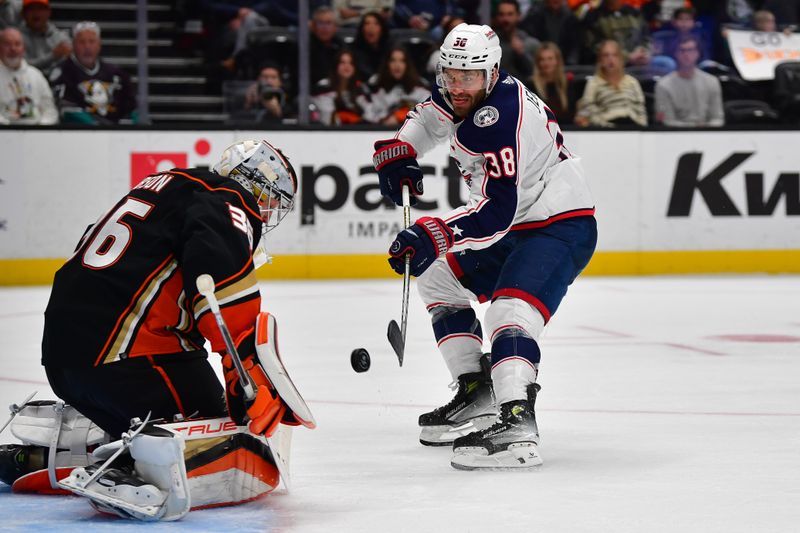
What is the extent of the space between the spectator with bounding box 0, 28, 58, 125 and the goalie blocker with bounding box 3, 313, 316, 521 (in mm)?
5609

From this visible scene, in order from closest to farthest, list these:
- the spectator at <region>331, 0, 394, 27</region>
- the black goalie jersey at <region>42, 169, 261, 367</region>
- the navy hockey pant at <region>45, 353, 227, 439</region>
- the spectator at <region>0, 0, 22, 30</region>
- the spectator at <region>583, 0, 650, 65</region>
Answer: the black goalie jersey at <region>42, 169, 261, 367</region>, the navy hockey pant at <region>45, 353, 227, 439</region>, the spectator at <region>0, 0, 22, 30</region>, the spectator at <region>331, 0, 394, 27</region>, the spectator at <region>583, 0, 650, 65</region>

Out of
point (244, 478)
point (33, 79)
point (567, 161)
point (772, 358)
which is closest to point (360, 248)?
point (33, 79)

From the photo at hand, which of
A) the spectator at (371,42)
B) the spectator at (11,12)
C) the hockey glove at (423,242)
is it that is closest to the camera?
the hockey glove at (423,242)

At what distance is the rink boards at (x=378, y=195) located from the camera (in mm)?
8734

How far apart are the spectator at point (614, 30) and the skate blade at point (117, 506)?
7522 millimetres

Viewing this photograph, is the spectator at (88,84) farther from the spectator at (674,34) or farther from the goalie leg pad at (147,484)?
the goalie leg pad at (147,484)

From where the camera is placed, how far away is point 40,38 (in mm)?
9078

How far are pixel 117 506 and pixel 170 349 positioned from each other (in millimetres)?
429

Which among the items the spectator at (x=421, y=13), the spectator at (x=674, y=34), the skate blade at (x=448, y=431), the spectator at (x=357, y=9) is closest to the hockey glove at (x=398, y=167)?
the skate blade at (x=448, y=431)

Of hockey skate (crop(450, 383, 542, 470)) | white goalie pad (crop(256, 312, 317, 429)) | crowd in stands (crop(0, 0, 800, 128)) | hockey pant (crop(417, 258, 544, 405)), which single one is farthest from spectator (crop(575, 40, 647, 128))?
white goalie pad (crop(256, 312, 317, 429))

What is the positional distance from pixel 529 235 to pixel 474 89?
471 millimetres

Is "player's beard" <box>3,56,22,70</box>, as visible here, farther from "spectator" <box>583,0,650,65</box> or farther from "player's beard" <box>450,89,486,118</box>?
"player's beard" <box>450,89,486,118</box>

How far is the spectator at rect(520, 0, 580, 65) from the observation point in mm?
10031

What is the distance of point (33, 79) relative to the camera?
879 centimetres
